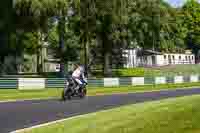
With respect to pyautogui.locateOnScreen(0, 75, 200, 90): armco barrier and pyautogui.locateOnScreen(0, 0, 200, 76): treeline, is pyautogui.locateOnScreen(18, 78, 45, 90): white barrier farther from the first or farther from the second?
pyautogui.locateOnScreen(0, 0, 200, 76): treeline

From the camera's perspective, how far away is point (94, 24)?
61406 millimetres

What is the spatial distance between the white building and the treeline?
4319cm

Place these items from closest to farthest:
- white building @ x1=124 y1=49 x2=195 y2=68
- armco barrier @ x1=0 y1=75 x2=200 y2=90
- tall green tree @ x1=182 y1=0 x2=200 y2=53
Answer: armco barrier @ x1=0 y1=75 x2=200 y2=90 → white building @ x1=124 y1=49 x2=195 y2=68 → tall green tree @ x1=182 y1=0 x2=200 y2=53

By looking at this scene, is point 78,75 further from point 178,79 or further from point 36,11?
point 178,79

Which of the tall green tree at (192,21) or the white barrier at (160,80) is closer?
the white barrier at (160,80)

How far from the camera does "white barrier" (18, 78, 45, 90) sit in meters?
39.8

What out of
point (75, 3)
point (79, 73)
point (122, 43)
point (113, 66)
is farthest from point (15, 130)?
point (113, 66)

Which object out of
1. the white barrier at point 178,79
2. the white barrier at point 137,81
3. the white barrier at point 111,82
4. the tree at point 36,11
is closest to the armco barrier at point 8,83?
the white barrier at point 111,82

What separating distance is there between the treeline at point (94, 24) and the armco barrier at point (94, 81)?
324 inches

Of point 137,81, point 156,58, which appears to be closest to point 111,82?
point 137,81

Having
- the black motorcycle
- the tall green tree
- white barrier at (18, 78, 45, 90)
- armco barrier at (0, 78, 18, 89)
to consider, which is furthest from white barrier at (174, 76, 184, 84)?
the tall green tree

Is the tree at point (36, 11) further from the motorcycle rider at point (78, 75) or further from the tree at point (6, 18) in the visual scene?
the motorcycle rider at point (78, 75)

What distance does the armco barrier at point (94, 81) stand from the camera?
39.7 metres

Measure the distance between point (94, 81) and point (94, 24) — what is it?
16425mm
